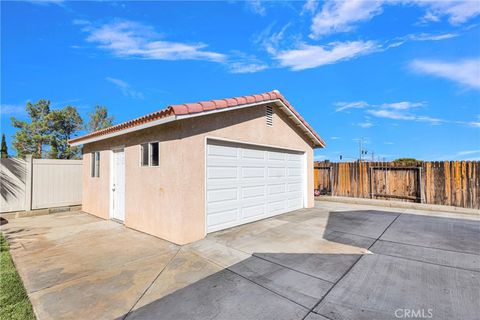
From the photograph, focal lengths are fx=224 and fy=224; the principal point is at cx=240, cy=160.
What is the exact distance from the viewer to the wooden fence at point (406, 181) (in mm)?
9883

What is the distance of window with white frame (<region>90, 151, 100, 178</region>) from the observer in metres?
8.91

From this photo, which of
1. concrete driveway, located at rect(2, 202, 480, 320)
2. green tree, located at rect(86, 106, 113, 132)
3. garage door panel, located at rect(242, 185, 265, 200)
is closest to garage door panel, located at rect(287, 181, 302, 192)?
garage door panel, located at rect(242, 185, 265, 200)

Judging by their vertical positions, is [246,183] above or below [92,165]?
below

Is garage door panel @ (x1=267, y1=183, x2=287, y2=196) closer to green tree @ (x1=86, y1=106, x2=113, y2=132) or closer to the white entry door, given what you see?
the white entry door

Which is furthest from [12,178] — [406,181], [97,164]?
[406,181]

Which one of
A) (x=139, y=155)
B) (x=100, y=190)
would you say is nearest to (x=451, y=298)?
(x=139, y=155)

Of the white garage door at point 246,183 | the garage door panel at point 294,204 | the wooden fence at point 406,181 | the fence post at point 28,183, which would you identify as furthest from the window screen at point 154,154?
the wooden fence at point 406,181

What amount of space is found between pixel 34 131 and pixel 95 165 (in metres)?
16.2

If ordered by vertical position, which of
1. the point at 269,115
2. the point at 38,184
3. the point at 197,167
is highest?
the point at 269,115

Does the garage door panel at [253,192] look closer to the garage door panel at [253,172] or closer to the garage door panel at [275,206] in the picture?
the garage door panel at [253,172]

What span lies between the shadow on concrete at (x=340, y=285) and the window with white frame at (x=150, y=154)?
3.53 metres

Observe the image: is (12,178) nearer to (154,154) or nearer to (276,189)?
(154,154)

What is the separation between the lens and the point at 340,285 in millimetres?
3355

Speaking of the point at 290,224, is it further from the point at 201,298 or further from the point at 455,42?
the point at 455,42
